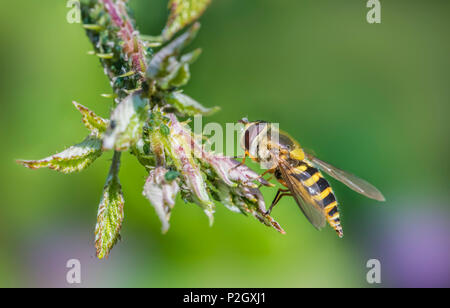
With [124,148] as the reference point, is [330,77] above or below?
above

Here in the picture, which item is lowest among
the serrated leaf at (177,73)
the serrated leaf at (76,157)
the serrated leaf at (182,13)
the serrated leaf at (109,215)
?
the serrated leaf at (109,215)

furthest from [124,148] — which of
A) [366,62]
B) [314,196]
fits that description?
[366,62]

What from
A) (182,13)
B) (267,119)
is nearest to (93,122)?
(182,13)

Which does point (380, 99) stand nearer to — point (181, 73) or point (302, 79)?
point (302, 79)

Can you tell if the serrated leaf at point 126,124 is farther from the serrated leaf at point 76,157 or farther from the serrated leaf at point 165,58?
the serrated leaf at point 76,157

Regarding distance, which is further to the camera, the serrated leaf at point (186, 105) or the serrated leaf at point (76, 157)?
the serrated leaf at point (76, 157)

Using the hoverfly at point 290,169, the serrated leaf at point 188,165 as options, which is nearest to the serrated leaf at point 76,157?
the serrated leaf at point 188,165

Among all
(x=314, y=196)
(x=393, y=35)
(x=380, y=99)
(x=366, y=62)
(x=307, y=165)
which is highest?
(x=393, y=35)

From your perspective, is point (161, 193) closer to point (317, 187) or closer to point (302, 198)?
point (302, 198)
